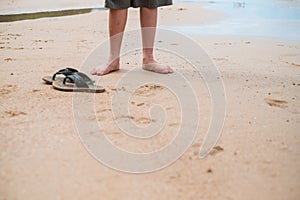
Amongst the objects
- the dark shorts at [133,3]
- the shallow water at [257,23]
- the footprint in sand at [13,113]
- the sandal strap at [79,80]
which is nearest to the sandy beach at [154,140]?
the footprint in sand at [13,113]

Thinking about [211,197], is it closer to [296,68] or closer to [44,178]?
[44,178]

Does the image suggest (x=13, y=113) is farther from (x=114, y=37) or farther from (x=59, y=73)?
(x=114, y=37)

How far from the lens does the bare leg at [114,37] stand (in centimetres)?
263

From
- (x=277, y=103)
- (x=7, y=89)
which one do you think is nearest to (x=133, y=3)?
(x=7, y=89)

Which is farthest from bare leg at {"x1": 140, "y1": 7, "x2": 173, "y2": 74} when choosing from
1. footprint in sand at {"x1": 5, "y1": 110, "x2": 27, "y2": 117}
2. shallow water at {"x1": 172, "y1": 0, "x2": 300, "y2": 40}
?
shallow water at {"x1": 172, "y1": 0, "x2": 300, "y2": 40}

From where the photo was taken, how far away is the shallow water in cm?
480

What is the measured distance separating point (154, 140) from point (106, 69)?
1122 mm

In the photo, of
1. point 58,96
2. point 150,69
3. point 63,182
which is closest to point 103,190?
point 63,182

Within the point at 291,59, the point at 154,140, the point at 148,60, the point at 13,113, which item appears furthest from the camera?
the point at 291,59

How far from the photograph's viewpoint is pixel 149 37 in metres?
2.83

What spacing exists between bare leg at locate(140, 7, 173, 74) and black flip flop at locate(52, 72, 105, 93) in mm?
567

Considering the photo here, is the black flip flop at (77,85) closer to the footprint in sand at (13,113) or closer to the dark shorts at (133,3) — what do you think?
the footprint in sand at (13,113)

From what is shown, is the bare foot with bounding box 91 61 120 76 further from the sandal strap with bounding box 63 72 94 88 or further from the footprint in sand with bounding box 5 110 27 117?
the footprint in sand with bounding box 5 110 27 117

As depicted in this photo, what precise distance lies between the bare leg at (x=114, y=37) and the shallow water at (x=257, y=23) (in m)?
2.21
